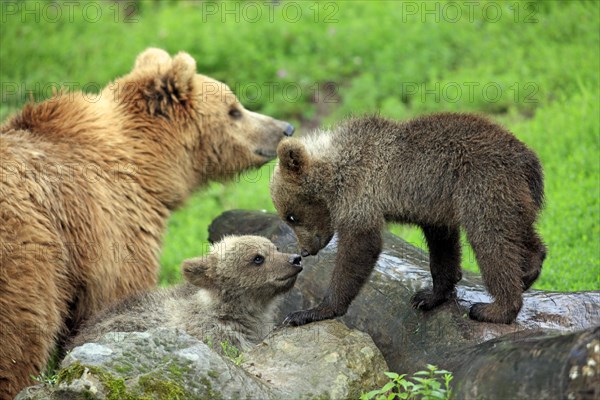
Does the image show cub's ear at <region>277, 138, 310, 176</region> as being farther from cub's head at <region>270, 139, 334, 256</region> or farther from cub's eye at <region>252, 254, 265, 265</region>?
cub's eye at <region>252, 254, 265, 265</region>

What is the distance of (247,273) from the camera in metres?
7.72

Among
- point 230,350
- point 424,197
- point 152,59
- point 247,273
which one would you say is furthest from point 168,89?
point 424,197

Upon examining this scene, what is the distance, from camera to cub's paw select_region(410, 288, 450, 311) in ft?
23.3

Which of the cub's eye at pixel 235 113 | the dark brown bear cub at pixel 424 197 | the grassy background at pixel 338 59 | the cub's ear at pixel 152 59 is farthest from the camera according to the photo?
the grassy background at pixel 338 59

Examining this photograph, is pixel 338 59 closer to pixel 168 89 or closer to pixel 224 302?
pixel 168 89

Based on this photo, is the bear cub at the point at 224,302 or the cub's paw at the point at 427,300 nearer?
the cub's paw at the point at 427,300

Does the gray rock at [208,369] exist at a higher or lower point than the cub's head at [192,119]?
lower

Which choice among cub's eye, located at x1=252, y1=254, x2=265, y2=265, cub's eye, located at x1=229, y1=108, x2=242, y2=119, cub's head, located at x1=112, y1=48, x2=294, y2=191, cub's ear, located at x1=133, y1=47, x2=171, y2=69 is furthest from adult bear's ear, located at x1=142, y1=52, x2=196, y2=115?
cub's eye, located at x1=252, y1=254, x2=265, y2=265

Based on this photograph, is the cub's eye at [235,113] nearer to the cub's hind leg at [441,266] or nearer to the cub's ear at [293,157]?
the cub's ear at [293,157]

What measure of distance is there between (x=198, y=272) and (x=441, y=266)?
213 cm

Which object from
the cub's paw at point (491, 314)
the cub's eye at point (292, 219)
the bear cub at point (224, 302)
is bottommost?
the bear cub at point (224, 302)

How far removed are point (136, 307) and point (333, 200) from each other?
2069mm

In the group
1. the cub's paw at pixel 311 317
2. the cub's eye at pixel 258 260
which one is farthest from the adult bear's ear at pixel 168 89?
the cub's paw at pixel 311 317

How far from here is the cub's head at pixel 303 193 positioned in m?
7.20
